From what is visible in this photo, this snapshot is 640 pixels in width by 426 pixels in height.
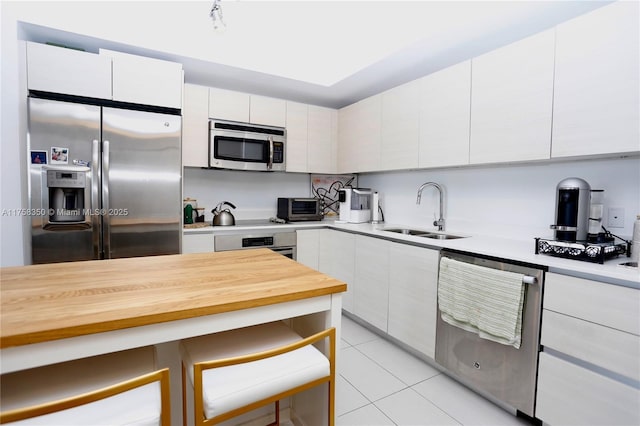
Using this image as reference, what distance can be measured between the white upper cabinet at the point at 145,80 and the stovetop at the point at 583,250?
273 centimetres

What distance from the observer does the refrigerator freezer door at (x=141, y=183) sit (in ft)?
7.55

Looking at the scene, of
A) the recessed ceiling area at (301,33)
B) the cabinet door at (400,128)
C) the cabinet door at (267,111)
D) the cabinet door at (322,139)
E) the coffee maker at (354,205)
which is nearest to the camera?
the recessed ceiling area at (301,33)

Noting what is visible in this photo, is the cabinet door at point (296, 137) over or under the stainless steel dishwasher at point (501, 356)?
over

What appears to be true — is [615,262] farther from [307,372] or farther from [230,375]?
[230,375]

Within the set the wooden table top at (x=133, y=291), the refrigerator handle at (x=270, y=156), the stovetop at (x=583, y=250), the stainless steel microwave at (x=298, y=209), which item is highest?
the refrigerator handle at (x=270, y=156)

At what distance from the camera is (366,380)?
2012mm

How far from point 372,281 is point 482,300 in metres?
1.02

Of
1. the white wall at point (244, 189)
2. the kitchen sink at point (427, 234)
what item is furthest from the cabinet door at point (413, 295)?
the white wall at point (244, 189)

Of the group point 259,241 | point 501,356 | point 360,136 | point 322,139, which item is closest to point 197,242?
point 259,241

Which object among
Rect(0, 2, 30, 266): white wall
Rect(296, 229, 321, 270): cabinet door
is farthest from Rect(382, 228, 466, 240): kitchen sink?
Rect(0, 2, 30, 266): white wall

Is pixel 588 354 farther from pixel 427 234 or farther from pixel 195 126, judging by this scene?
pixel 195 126

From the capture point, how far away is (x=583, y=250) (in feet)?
4.90

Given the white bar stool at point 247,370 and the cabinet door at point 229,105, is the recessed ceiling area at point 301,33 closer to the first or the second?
the cabinet door at point 229,105

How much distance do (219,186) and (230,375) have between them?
8.73 feet
